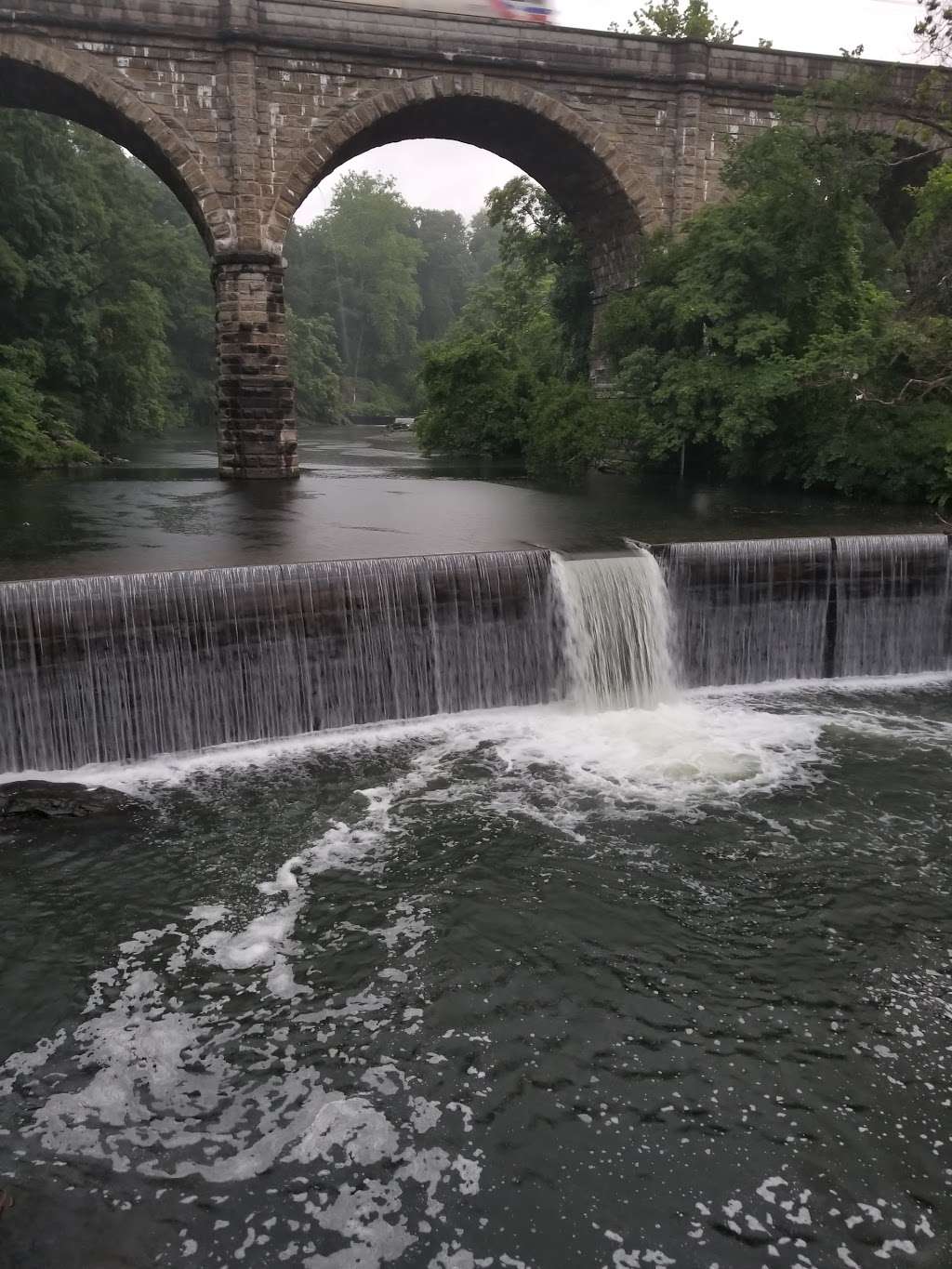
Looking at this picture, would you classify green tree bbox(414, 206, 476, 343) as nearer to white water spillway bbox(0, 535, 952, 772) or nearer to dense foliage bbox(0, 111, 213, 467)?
dense foliage bbox(0, 111, 213, 467)

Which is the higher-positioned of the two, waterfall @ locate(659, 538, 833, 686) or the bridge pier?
the bridge pier

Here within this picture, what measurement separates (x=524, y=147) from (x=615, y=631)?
53.7ft

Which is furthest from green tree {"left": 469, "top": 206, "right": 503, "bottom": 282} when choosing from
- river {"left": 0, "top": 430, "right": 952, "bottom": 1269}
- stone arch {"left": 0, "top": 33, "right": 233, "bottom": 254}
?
river {"left": 0, "top": 430, "right": 952, "bottom": 1269}

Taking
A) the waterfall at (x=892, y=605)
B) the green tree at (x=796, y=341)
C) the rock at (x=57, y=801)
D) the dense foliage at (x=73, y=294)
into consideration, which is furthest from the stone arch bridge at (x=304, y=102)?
the rock at (x=57, y=801)

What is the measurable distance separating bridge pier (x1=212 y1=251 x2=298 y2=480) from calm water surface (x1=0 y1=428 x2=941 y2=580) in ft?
2.64

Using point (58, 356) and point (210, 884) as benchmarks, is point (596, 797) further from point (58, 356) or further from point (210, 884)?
point (58, 356)

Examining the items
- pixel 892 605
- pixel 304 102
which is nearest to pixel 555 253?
pixel 304 102

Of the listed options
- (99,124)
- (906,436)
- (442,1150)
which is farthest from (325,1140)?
(99,124)

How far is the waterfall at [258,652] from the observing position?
8.91 meters

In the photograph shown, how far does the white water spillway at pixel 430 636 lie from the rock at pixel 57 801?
0.89 metres

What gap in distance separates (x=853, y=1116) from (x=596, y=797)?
367 centimetres

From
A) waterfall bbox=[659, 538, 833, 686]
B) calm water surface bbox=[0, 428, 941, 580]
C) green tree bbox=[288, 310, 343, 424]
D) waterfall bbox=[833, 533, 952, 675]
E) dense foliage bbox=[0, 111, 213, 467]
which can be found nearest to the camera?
waterfall bbox=[659, 538, 833, 686]

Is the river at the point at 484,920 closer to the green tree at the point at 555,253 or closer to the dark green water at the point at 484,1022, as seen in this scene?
the dark green water at the point at 484,1022

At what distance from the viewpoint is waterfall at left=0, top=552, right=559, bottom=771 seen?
29.2ft
